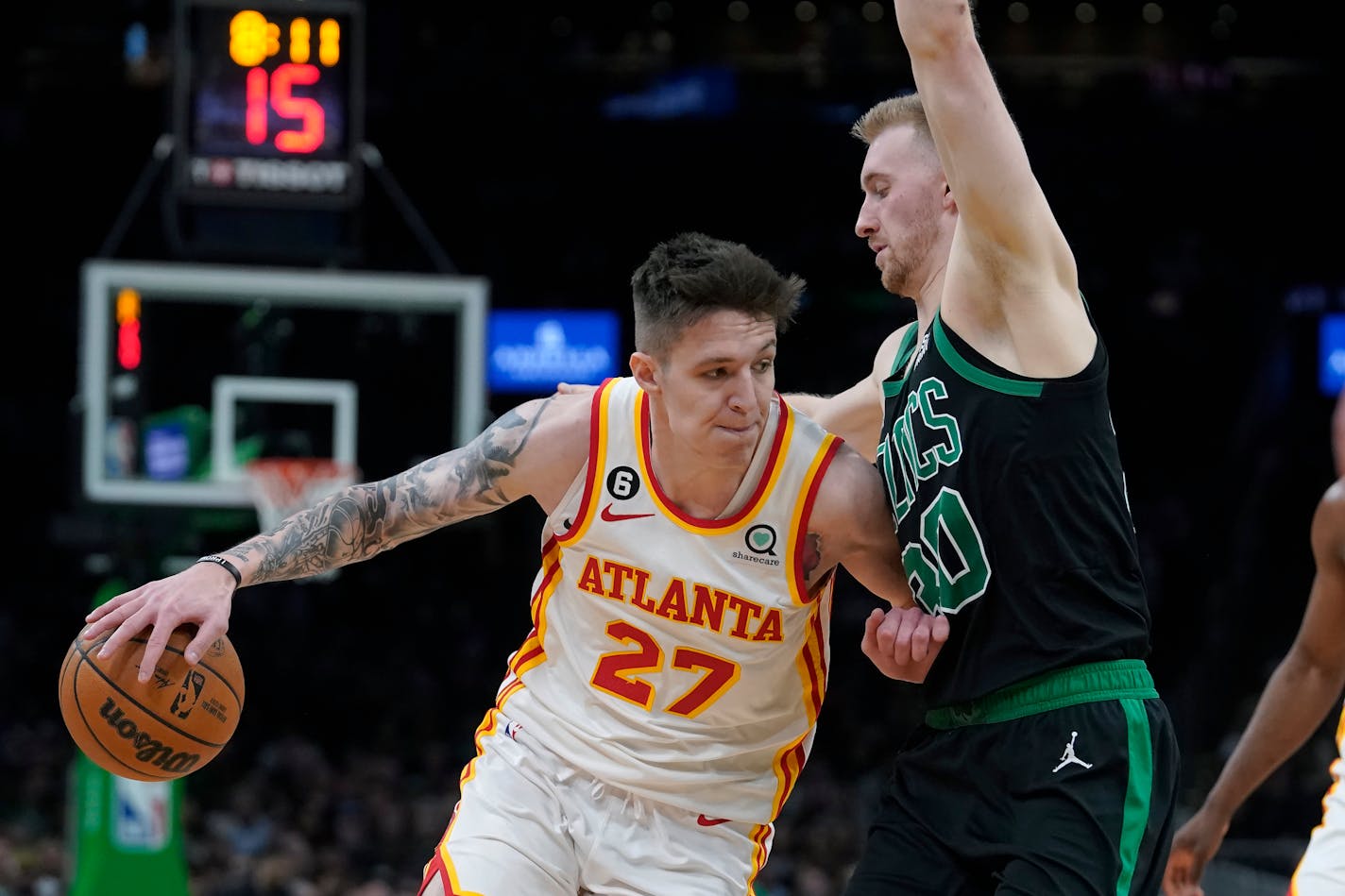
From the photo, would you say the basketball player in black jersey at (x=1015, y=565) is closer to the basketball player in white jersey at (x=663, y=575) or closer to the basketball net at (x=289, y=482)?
the basketball player in white jersey at (x=663, y=575)

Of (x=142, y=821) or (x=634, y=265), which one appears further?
(x=634, y=265)

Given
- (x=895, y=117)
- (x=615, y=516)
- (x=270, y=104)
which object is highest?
(x=895, y=117)

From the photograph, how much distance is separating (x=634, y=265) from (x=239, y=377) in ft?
28.1

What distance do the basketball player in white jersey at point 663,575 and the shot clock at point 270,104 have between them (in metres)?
5.38

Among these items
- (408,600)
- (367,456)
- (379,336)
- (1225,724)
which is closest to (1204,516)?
(1225,724)

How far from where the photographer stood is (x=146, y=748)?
12.4 ft

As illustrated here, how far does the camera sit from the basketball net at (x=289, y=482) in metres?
9.33

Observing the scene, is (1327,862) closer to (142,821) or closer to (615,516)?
(615,516)

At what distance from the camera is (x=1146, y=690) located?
3.46 metres

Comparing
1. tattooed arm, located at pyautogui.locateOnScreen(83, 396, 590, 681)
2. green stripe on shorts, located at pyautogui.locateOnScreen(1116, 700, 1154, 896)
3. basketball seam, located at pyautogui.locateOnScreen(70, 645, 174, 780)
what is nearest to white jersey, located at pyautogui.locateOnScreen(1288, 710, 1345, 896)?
green stripe on shorts, located at pyautogui.locateOnScreen(1116, 700, 1154, 896)

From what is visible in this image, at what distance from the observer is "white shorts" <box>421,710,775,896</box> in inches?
152

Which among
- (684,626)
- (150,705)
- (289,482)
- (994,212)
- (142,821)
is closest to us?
(994,212)

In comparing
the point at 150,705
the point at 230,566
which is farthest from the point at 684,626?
the point at 150,705

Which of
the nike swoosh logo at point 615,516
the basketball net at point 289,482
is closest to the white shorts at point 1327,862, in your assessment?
the nike swoosh logo at point 615,516
